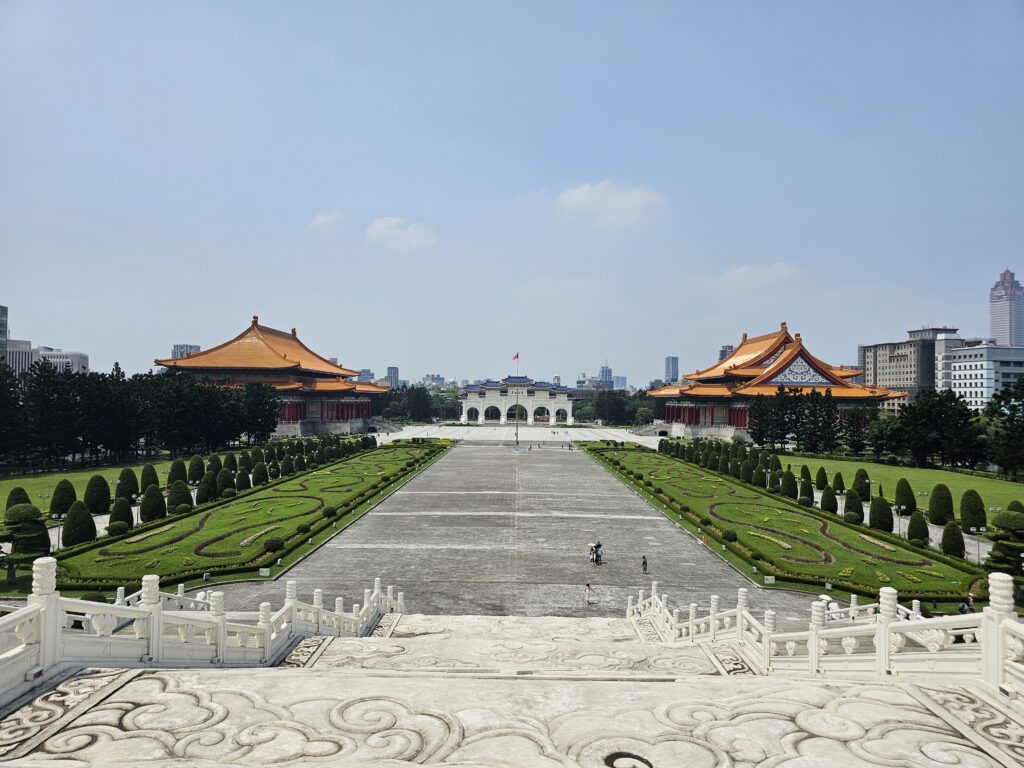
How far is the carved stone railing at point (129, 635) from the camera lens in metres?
6.91

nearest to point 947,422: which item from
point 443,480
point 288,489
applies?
point 443,480

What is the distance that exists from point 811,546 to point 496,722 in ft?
70.4

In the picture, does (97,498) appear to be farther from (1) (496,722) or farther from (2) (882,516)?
(2) (882,516)

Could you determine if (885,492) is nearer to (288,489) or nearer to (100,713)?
(288,489)

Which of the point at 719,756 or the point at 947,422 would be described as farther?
the point at 947,422

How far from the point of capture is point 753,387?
69.4 metres

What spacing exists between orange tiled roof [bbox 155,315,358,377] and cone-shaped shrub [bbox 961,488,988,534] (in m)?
68.1

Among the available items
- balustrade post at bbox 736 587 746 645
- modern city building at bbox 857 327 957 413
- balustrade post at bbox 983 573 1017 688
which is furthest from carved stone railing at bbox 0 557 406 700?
modern city building at bbox 857 327 957 413

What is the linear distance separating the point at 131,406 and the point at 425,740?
49.3 m

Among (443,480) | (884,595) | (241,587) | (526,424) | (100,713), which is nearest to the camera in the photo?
(100,713)

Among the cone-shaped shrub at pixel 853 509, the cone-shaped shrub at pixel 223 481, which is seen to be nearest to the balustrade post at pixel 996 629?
the cone-shaped shrub at pixel 853 509

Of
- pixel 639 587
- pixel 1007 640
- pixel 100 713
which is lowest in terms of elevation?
pixel 639 587

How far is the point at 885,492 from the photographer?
36.7 meters

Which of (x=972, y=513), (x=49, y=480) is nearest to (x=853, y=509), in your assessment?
(x=972, y=513)
